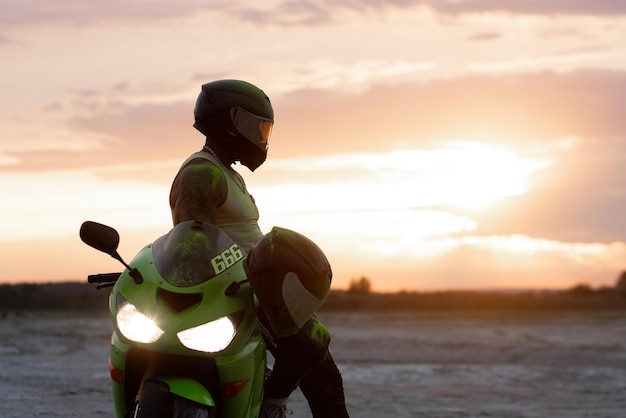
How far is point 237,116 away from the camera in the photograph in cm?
550

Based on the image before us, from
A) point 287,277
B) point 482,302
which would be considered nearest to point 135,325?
point 287,277

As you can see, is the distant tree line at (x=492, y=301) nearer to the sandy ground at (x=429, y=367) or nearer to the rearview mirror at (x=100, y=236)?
the sandy ground at (x=429, y=367)

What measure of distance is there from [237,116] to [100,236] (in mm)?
1067

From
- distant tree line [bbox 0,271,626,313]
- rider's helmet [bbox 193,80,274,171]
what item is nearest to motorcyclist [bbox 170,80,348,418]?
rider's helmet [bbox 193,80,274,171]

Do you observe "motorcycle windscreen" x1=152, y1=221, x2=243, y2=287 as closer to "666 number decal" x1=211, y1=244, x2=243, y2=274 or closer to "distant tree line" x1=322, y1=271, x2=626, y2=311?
"666 number decal" x1=211, y1=244, x2=243, y2=274

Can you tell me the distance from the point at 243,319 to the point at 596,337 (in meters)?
18.3

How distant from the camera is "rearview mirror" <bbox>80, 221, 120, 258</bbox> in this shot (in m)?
4.74

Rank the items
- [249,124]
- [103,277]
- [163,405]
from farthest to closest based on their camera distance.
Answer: [249,124]
[103,277]
[163,405]

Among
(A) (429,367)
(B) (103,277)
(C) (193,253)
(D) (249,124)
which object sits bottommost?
(A) (429,367)

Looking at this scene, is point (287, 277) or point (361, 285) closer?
point (287, 277)

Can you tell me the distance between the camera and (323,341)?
5055 mm

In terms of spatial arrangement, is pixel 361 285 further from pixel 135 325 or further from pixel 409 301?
pixel 135 325

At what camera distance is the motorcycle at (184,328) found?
4.48m

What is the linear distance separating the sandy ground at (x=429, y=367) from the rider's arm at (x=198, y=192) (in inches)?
226
